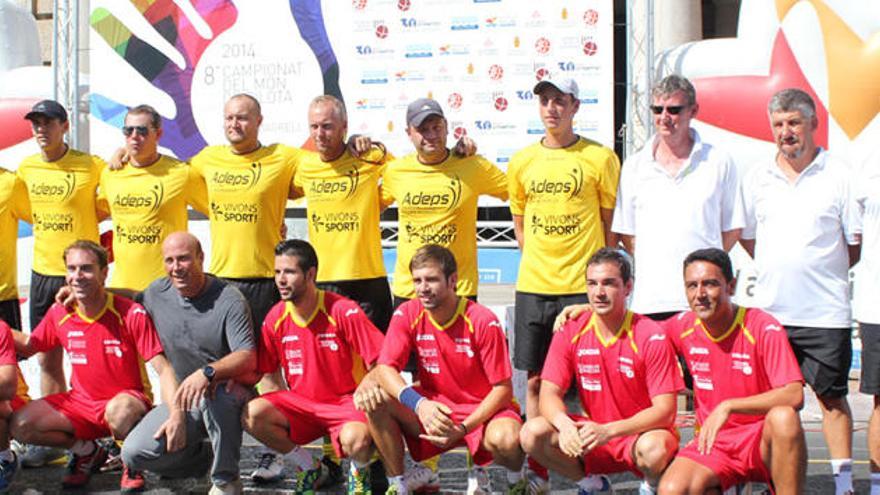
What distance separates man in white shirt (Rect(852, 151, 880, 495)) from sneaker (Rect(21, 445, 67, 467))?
177 inches

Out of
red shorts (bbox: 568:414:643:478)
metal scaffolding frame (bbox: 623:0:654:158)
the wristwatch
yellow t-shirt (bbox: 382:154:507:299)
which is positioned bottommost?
red shorts (bbox: 568:414:643:478)

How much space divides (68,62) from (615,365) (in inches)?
358

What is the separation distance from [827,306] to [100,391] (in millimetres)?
3879

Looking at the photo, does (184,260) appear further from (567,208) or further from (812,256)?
(812,256)

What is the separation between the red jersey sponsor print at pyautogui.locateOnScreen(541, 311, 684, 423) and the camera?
5168mm

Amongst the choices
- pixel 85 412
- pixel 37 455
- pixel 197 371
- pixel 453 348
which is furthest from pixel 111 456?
pixel 453 348

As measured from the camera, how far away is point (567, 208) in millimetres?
6148

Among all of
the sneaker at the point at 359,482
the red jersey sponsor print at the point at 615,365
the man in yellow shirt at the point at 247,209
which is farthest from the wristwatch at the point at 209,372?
the red jersey sponsor print at the point at 615,365

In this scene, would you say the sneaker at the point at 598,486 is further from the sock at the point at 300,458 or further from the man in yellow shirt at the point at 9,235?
the man in yellow shirt at the point at 9,235

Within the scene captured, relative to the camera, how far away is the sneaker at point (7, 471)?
5.93m

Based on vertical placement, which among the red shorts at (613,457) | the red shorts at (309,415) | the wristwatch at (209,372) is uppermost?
the wristwatch at (209,372)

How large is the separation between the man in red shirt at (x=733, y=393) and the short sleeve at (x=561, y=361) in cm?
54

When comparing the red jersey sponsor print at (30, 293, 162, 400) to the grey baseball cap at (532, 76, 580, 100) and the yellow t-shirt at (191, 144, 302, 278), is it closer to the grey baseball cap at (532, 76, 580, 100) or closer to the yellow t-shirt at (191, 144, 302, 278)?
the yellow t-shirt at (191, 144, 302, 278)

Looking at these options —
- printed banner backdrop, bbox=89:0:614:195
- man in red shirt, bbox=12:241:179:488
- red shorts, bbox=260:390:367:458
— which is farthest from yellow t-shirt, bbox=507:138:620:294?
printed banner backdrop, bbox=89:0:614:195
